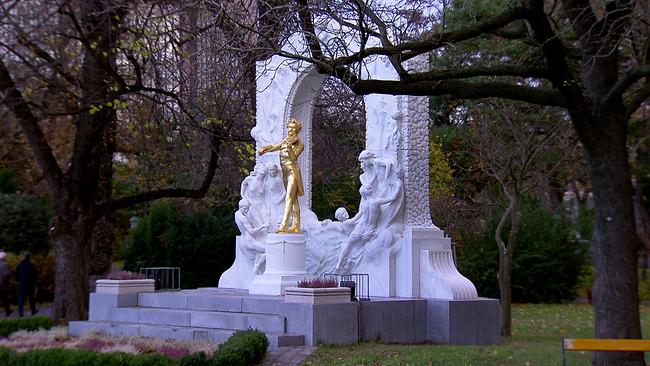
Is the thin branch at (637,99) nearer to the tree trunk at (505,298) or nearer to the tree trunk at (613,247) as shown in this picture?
the tree trunk at (613,247)

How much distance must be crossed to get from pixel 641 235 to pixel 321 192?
14.8 metres

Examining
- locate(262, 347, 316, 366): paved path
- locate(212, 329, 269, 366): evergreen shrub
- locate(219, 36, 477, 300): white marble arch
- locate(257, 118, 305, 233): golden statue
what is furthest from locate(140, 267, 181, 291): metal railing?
locate(212, 329, 269, 366): evergreen shrub

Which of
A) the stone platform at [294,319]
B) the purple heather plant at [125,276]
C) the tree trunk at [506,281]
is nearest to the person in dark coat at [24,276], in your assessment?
the purple heather plant at [125,276]

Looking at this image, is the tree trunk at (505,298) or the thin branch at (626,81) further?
the tree trunk at (505,298)

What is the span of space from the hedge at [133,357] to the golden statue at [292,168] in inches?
227

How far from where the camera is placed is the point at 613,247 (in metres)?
11.8

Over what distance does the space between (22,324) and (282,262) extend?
5.18 m

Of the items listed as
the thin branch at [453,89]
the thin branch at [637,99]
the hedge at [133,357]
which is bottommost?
the hedge at [133,357]

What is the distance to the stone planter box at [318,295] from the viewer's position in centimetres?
1507

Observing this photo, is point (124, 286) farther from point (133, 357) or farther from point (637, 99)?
point (637, 99)

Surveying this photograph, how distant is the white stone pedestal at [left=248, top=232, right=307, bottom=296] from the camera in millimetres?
18022

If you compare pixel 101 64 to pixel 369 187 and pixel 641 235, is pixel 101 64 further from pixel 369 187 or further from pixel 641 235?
pixel 641 235

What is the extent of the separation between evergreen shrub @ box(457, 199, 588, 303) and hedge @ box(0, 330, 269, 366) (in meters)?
17.7

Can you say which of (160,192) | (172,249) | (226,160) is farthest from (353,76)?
(172,249)
